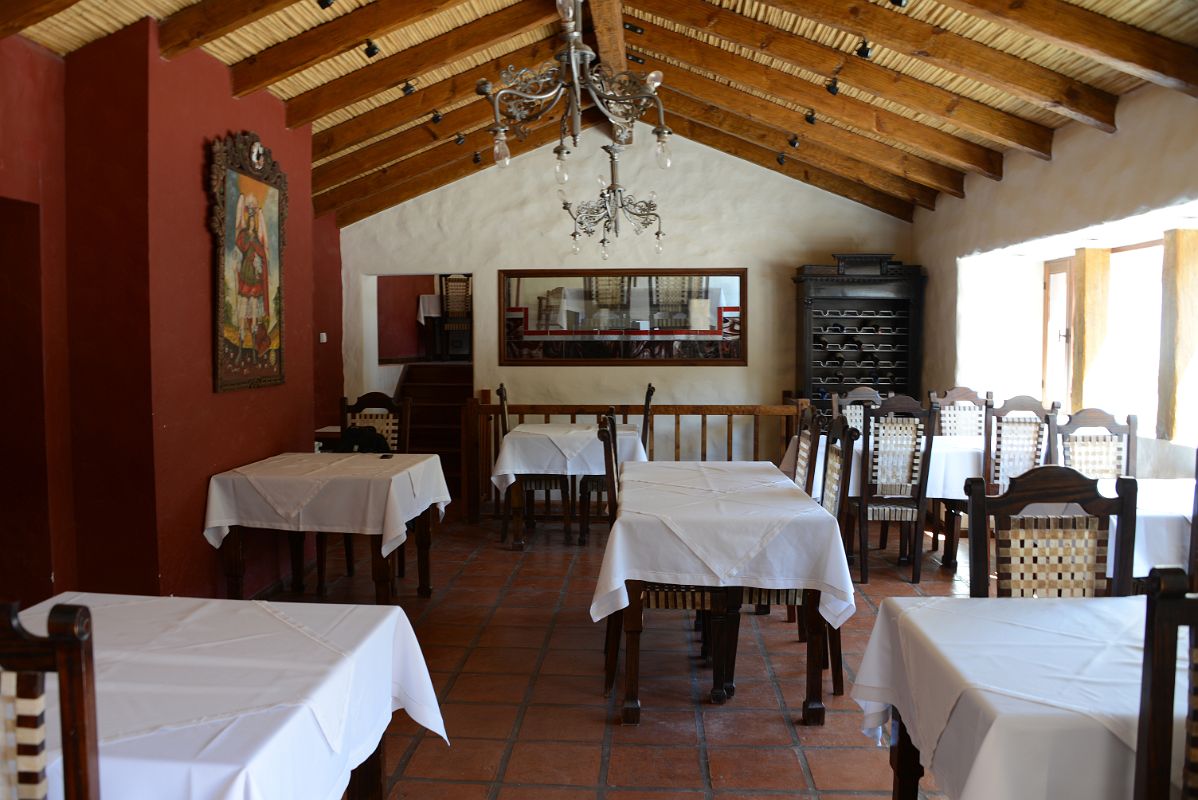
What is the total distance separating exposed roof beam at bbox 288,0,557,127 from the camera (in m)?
5.02

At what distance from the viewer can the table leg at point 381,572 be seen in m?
3.86

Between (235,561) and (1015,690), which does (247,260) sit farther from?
(1015,690)

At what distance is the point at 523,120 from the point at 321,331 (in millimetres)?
5270

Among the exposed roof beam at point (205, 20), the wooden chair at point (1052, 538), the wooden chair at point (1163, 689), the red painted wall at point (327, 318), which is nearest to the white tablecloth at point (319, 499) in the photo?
the exposed roof beam at point (205, 20)

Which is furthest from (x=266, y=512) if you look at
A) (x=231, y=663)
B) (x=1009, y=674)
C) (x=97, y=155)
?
(x=1009, y=674)

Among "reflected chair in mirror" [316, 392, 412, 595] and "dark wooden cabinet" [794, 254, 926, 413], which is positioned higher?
"dark wooden cabinet" [794, 254, 926, 413]

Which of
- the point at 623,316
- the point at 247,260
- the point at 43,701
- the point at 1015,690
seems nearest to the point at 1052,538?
the point at 1015,690

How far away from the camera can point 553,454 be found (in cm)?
574

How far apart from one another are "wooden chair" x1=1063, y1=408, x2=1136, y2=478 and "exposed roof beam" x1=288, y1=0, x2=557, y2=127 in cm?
386

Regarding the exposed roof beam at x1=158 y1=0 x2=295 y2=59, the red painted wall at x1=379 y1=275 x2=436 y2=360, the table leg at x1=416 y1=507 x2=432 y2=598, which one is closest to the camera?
the exposed roof beam at x1=158 y1=0 x2=295 y2=59

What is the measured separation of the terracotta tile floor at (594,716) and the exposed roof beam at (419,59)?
288 centimetres

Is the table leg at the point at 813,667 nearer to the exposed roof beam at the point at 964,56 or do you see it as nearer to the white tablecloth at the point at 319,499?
the white tablecloth at the point at 319,499

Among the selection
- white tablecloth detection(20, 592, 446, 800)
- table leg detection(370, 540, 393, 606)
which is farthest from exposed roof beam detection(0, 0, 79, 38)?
table leg detection(370, 540, 393, 606)

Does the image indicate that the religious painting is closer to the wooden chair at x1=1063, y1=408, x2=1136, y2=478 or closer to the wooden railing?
the wooden railing
